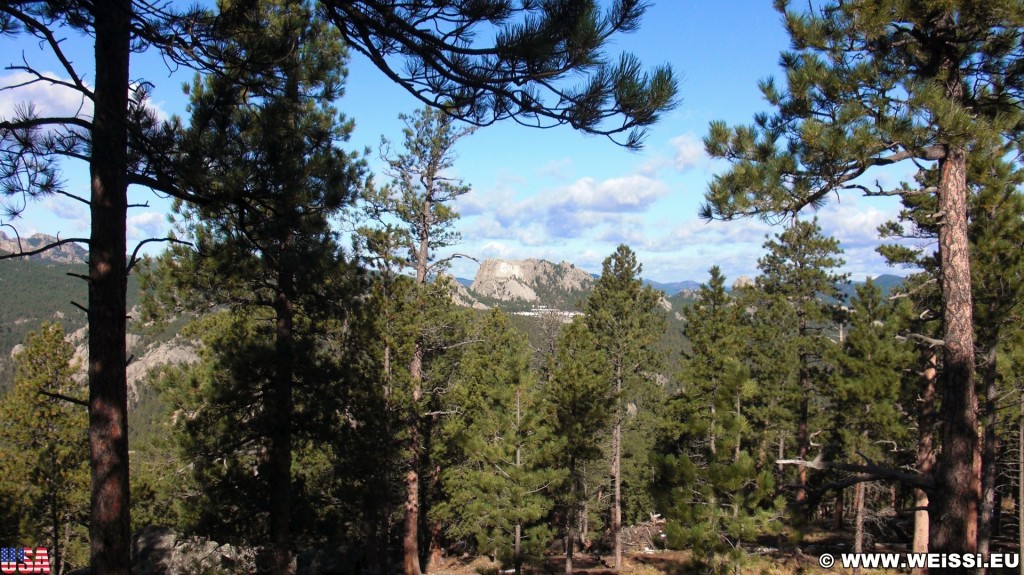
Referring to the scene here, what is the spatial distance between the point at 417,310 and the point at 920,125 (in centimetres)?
1136

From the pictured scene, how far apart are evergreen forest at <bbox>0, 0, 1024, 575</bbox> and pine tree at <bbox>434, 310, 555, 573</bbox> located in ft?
0.36

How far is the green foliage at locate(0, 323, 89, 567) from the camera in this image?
62.3ft

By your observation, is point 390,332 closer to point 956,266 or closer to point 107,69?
point 107,69

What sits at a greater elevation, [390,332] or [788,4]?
[788,4]


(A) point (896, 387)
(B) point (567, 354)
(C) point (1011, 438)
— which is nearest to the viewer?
(A) point (896, 387)

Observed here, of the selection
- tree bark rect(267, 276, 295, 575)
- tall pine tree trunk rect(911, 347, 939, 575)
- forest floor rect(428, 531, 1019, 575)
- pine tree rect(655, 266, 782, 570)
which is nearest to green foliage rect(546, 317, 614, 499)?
forest floor rect(428, 531, 1019, 575)

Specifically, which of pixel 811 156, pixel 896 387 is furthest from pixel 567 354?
pixel 811 156

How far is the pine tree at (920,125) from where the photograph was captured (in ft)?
17.0

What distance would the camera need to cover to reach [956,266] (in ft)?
18.2

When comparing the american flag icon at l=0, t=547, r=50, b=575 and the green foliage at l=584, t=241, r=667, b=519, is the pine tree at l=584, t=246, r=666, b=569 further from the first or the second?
the american flag icon at l=0, t=547, r=50, b=575

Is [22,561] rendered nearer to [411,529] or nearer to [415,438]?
[411,529]

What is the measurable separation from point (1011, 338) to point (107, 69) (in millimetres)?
16751

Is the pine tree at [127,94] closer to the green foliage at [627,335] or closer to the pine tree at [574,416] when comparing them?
the pine tree at [574,416]

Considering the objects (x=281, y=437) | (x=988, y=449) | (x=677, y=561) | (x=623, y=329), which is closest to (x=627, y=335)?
(x=623, y=329)
